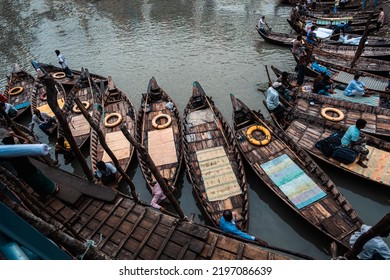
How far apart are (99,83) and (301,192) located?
1546 cm

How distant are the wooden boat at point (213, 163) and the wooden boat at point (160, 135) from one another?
551 millimetres

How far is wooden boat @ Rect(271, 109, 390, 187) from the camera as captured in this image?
997cm

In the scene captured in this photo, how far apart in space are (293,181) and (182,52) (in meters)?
18.5

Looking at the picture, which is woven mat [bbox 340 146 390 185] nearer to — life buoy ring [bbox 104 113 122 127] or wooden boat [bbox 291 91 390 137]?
wooden boat [bbox 291 91 390 137]

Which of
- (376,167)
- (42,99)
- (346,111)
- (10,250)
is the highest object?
(10,250)

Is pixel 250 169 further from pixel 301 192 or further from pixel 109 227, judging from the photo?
pixel 109 227

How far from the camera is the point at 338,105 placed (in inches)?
523

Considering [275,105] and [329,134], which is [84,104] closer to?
[275,105]

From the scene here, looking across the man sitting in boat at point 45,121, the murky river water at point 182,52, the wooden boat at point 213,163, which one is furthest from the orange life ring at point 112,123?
the wooden boat at point 213,163

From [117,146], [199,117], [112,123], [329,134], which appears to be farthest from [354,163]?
[112,123]

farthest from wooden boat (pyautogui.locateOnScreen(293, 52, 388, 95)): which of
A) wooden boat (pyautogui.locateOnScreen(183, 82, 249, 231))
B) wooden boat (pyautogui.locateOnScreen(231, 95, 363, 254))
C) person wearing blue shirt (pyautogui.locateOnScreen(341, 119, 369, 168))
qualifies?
wooden boat (pyautogui.locateOnScreen(183, 82, 249, 231))

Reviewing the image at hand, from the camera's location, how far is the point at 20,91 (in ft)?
60.0

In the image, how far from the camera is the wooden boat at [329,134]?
32.7 feet

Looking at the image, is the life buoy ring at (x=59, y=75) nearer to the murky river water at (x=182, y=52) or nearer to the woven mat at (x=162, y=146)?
the murky river water at (x=182, y=52)
